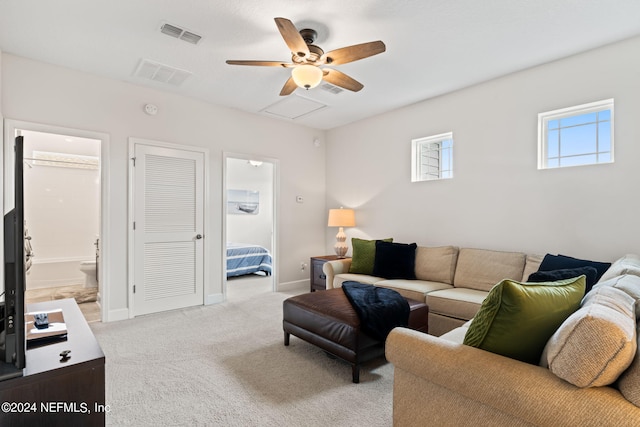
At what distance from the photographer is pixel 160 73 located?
346 centimetres

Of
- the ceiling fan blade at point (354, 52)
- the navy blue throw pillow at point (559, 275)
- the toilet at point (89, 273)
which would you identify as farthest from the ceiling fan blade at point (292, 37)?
the toilet at point (89, 273)

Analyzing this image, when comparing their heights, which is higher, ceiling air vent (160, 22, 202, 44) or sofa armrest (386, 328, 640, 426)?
ceiling air vent (160, 22, 202, 44)

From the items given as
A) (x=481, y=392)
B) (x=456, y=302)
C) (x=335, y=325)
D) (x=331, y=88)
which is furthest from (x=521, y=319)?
(x=331, y=88)

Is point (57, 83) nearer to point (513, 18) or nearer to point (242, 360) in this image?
point (242, 360)

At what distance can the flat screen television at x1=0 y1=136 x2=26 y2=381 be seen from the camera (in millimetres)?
1125

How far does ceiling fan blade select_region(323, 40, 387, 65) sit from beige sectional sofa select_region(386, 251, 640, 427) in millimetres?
1929

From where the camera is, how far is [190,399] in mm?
2117

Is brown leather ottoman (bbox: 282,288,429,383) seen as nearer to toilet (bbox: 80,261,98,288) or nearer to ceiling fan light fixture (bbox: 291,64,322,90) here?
ceiling fan light fixture (bbox: 291,64,322,90)

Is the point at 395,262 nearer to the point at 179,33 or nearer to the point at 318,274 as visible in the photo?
the point at 318,274

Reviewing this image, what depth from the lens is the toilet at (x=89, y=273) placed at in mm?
5090

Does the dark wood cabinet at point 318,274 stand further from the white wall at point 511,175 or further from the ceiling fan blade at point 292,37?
the ceiling fan blade at point 292,37

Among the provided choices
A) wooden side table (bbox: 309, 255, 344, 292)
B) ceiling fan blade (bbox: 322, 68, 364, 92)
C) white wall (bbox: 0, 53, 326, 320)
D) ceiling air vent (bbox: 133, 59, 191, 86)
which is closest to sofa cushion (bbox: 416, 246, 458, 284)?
Answer: wooden side table (bbox: 309, 255, 344, 292)

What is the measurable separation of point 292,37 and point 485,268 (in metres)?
Result: 2.81

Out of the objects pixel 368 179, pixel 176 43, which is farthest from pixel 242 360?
pixel 368 179
